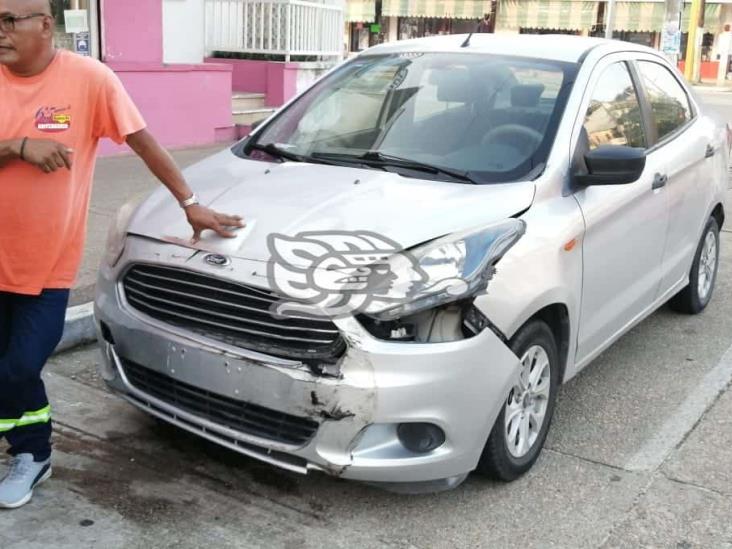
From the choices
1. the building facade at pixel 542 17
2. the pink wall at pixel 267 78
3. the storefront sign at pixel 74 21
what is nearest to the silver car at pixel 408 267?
the storefront sign at pixel 74 21

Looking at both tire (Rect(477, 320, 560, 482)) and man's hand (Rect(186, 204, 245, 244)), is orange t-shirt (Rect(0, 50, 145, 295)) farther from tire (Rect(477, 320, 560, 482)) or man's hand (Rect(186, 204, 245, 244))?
tire (Rect(477, 320, 560, 482))

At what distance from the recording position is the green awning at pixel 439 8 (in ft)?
125

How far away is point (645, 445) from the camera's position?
4008 millimetres

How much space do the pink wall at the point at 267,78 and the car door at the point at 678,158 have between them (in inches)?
326

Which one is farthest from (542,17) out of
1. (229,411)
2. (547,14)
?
(229,411)

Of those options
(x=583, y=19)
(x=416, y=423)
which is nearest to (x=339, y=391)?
(x=416, y=423)

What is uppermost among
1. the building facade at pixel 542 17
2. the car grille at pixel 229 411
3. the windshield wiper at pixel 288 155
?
the building facade at pixel 542 17

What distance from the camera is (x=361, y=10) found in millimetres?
38469

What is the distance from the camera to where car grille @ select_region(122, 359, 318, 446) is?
3.17m

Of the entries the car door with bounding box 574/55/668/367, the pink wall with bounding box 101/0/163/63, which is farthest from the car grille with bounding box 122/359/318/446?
the pink wall with bounding box 101/0/163/63

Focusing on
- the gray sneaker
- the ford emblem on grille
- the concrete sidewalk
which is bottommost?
the gray sneaker

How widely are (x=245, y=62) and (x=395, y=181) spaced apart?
1003cm

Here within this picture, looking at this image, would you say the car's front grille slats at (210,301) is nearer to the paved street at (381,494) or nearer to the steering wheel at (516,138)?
the paved street at (381,494)

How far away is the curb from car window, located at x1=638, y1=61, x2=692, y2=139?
330 centimetres
